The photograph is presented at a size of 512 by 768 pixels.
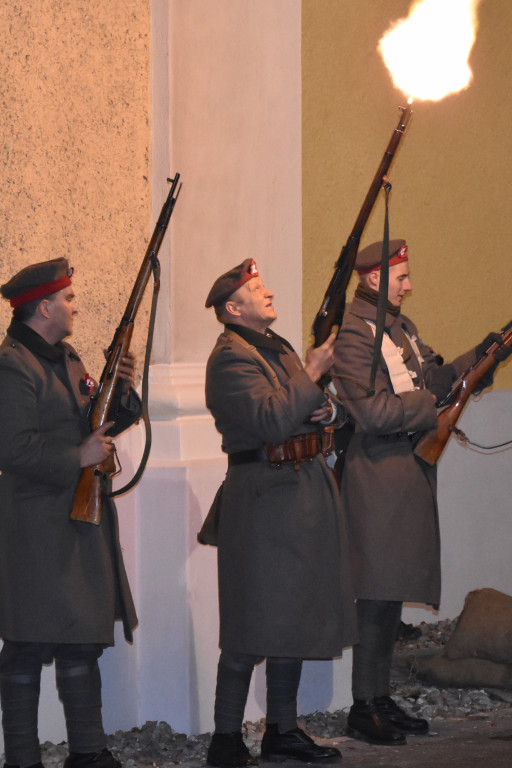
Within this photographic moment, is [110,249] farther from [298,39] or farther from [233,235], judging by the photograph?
[298,39]

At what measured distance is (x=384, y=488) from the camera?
5582 millimetres

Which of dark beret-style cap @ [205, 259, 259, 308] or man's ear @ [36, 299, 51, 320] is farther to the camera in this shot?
dark beret-style cap @ [205, 259, 259, 308]

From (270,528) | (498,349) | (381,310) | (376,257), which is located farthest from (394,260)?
(270,528)

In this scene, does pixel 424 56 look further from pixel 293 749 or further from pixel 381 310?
pixel 293 749

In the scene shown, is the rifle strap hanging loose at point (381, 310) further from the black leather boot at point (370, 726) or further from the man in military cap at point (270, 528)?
the black leather boot at point (370, 726)

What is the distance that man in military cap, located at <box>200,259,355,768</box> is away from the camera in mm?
5004

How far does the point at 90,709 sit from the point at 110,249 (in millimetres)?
2061

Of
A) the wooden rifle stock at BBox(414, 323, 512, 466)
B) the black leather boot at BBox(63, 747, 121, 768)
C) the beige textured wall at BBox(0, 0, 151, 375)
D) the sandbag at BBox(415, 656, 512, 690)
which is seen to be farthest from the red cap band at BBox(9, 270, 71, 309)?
the sandbag at BBox(415, 656, 512, 690)

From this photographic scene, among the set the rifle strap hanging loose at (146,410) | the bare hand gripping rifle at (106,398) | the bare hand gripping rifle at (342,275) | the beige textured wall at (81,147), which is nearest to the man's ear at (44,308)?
the bare hand gripping rifle at (106,398)

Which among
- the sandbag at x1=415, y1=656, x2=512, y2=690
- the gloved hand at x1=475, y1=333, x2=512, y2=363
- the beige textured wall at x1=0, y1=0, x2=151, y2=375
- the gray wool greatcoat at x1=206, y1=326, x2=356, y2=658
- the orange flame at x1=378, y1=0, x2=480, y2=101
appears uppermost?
the orange flame at x1=378, y1=0, x2=480, y2=101

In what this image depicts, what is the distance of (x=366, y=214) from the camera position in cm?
546

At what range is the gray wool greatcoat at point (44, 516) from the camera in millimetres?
4605

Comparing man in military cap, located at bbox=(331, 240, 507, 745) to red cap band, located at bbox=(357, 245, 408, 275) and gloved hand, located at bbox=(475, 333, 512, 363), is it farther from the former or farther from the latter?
gloved hand, located at bbox=(475, 333, 512, 363)

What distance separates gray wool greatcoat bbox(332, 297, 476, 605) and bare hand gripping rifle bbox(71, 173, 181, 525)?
989mm
